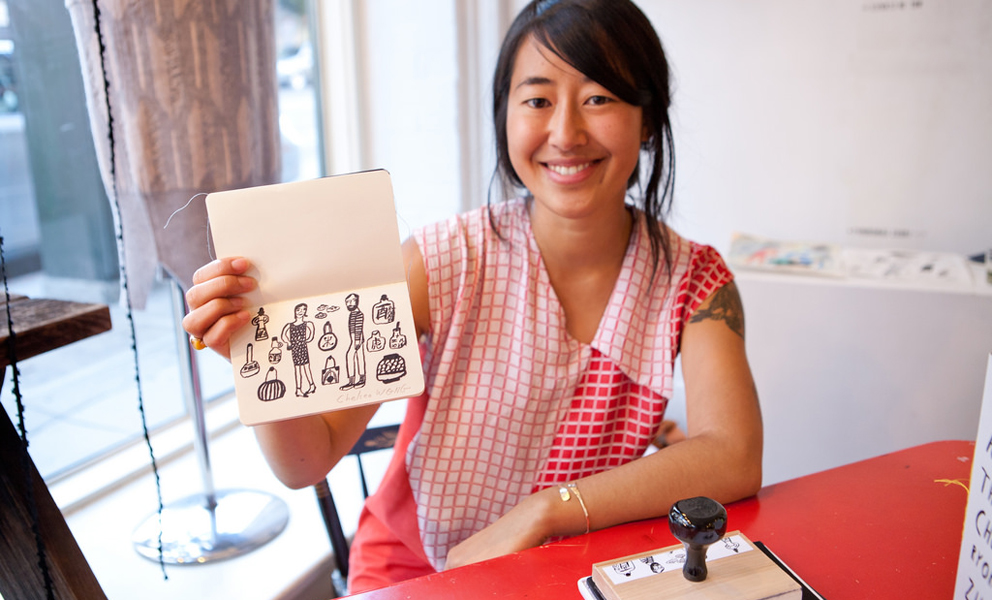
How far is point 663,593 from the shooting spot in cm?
70

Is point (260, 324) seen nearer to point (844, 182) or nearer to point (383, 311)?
point (383, 311)

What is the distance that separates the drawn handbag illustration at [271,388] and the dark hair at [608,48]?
691 mm

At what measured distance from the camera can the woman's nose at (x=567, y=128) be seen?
1.12m

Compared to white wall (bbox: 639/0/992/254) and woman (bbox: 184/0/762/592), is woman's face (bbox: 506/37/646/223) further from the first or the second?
white wall (bbox: 639/0/992/254)

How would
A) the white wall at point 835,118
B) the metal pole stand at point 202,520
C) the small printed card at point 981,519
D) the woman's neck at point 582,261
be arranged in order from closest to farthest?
the small printed card at point 981,519 → the woman's neck at point 582,261 → the metal pole stand at point 202,520 → the white wall at point 835,118

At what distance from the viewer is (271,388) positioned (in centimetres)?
73

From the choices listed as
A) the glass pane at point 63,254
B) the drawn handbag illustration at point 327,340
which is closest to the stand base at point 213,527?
the glass pane at point 63,254

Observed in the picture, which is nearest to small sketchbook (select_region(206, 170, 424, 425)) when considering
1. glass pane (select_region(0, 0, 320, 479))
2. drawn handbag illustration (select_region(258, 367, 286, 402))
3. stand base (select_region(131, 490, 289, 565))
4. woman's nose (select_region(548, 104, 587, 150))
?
drawn handbag illustration (select_region(258, 367, 286, 402))

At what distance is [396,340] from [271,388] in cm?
14

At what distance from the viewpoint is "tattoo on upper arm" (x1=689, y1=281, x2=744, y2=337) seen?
1170mm

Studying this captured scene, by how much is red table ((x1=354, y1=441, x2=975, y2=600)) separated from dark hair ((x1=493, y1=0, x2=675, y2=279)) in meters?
0.46

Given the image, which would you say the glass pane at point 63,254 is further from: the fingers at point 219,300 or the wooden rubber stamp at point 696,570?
Answer: the wooden rubber stamp at point 696,570

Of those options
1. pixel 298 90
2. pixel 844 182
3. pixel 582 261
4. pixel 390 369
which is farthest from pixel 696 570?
pixel 298 90

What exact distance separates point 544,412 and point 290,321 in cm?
57
